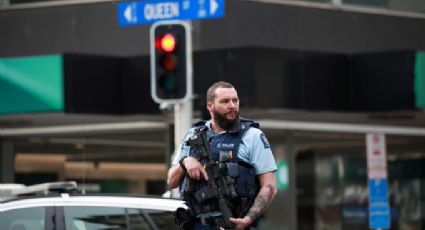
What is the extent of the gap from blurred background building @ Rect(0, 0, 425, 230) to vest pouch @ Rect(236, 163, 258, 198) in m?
7.18

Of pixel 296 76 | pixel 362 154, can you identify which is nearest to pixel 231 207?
pixel 296 76

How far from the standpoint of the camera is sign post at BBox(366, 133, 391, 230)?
486 inches

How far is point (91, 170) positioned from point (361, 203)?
440cm

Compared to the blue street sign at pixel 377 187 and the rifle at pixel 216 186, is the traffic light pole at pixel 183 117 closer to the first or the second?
the blue street sign at pixel 377 187

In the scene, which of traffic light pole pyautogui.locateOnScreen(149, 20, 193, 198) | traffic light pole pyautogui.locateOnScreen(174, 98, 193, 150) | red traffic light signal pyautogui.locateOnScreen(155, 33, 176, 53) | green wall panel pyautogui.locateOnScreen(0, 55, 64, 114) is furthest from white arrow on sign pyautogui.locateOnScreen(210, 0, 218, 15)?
green wall panel pyautogui.locateOnScreen(0, 55, 64, 114)

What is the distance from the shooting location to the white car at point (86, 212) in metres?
7.33

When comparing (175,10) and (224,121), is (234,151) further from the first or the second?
(175,10)

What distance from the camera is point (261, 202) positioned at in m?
5.71

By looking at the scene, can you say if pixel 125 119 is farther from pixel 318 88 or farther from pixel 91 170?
pixel 318 88

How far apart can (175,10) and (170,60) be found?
59 centimetres

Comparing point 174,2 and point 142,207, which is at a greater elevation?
point 174,2

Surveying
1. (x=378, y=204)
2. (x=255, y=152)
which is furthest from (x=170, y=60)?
(x=255, y=152)

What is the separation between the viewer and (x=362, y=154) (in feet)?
52.4

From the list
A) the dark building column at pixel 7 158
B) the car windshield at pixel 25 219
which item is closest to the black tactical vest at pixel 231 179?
the car windshield at pixel 25 219
